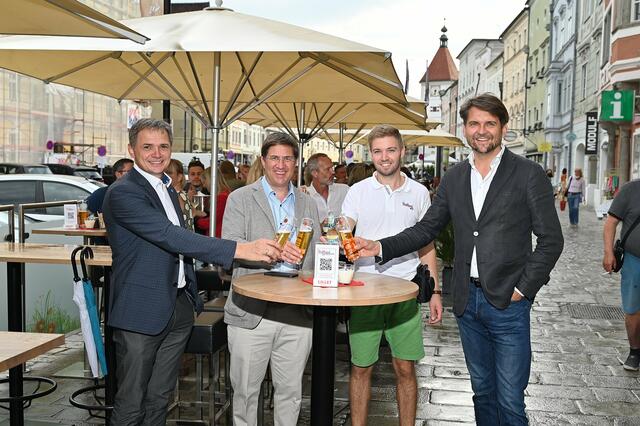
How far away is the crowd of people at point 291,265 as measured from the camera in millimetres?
3873

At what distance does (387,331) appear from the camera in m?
4.64

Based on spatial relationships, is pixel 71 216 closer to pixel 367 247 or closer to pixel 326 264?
pixel 367 247

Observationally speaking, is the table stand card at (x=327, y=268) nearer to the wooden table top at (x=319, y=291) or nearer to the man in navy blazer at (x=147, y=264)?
the wooden table top at (x=319, y=291)

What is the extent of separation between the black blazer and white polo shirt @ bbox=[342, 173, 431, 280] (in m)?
0.63

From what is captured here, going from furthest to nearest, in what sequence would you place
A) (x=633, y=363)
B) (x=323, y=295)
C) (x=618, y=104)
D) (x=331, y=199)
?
1. (x=618, y=104)
2. (x=331, y=199)
3. (x=633, y=363)
4. (x=323, y=295)

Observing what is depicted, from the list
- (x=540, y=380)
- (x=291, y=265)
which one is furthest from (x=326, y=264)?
(x=540, y=380)

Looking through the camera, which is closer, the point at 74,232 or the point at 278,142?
the point at 278,142

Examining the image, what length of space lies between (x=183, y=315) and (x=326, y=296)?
109 centimetres

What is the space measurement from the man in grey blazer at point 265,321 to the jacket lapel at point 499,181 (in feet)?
3.42

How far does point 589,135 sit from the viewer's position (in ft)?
117

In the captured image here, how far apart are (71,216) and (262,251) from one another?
4901 mm

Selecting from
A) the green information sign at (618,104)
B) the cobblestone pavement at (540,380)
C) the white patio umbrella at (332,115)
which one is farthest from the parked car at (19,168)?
the cobblestone pavement at (540,380)

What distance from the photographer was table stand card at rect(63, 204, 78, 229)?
7.99 m

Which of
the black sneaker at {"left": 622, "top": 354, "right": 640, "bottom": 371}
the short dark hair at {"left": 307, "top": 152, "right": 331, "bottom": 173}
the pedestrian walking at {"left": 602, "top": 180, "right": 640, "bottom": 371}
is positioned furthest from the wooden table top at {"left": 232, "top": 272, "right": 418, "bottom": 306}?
the short dark hair at {"left": 307, "top": 152, "right": 331, "bottom": 173}
